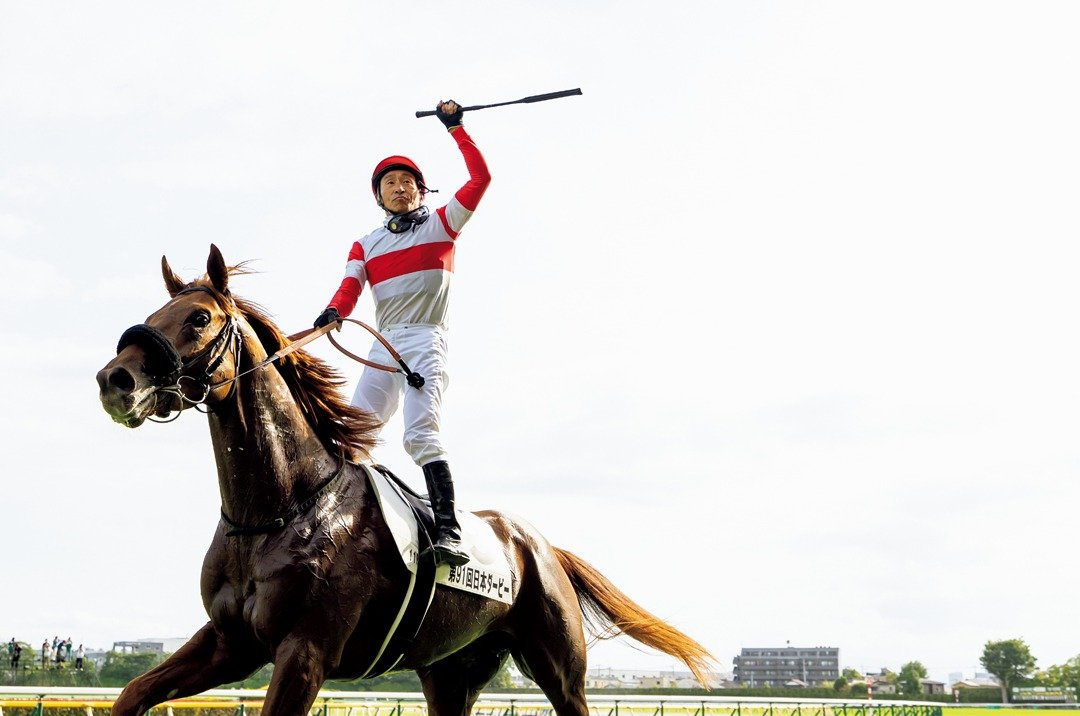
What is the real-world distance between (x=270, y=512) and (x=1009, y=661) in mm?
60201

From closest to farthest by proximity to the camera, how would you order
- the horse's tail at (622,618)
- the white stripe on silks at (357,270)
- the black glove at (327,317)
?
1. the black glove at (327,317)
2. the white stripe on silks at (357,270)
3. the horse's tail at (622,618)

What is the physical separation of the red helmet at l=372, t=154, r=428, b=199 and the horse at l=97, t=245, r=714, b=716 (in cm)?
108

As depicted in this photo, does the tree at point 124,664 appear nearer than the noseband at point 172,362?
No

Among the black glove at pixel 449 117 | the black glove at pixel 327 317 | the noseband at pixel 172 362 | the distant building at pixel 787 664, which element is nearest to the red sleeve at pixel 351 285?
the black glove at pixel 327 317

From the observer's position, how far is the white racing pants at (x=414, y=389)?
5.16 meters

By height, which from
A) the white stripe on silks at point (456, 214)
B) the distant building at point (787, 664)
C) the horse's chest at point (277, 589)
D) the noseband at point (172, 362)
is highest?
the white stripe on silks at point (456, 214)

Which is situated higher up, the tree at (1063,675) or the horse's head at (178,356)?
the horse's head at (178,356)

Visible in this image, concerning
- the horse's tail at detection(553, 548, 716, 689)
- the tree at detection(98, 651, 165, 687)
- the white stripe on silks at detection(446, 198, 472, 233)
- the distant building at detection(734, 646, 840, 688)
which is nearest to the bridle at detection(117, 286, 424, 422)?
the white stripe on silks at detection(446, 198, 472, 233)

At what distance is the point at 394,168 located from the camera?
5691mm

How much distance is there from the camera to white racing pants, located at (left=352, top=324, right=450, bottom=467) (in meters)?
5.16

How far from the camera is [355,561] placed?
4547 millimetres

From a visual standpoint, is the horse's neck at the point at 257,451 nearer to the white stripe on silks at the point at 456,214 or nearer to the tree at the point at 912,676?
the white stripe on silks at the point at 456,214

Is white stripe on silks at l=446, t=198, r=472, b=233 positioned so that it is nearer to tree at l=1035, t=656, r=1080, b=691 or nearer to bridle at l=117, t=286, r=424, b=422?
bridle at l=117, t=286, r=424, b=422

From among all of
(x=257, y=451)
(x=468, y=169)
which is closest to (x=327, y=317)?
(x=257, y=451)
